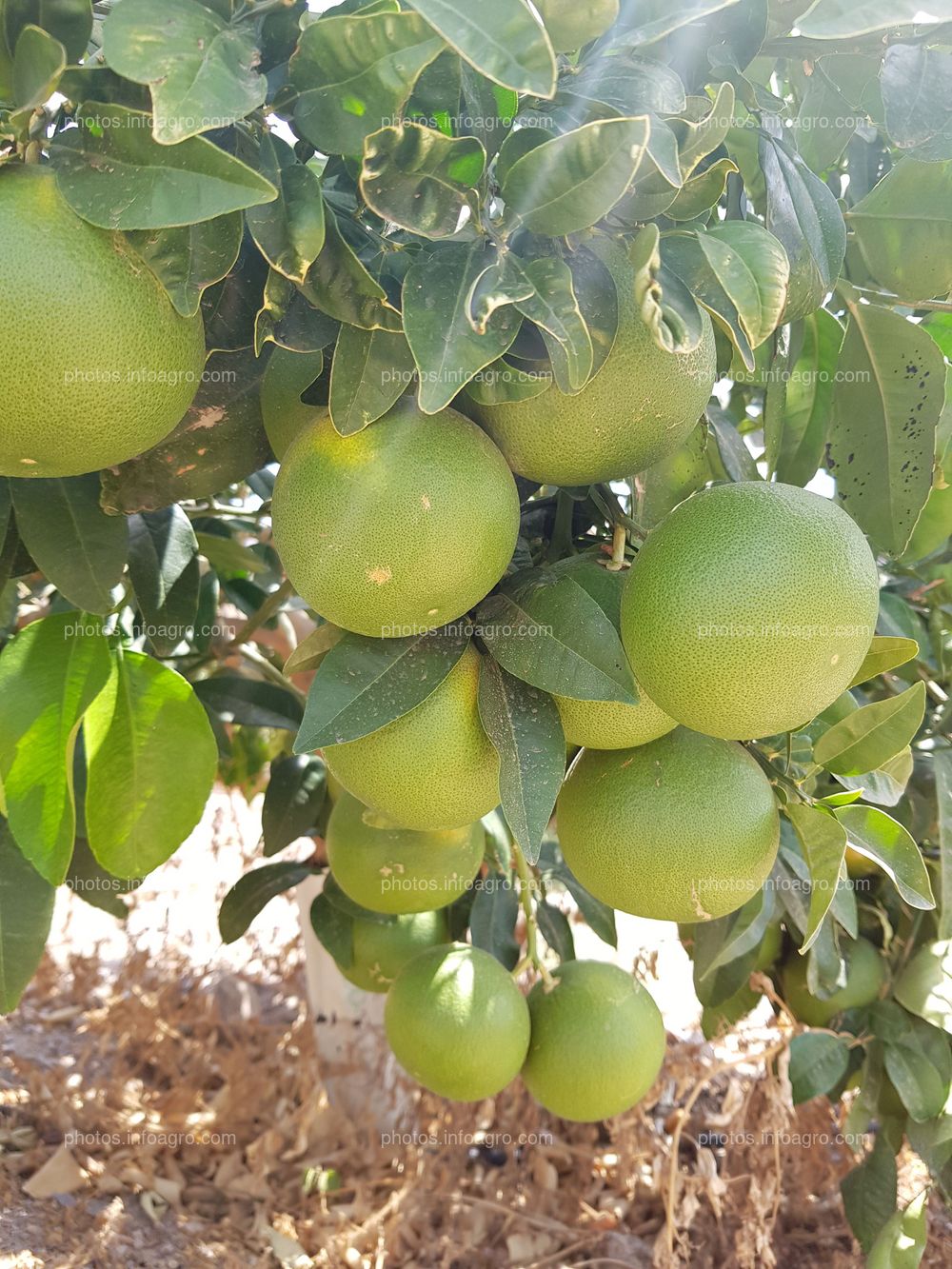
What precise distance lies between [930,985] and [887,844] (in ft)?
2.20

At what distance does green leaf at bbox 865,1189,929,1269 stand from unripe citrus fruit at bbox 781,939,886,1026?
253 millimetres

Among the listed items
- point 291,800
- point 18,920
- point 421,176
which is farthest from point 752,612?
point 291,800

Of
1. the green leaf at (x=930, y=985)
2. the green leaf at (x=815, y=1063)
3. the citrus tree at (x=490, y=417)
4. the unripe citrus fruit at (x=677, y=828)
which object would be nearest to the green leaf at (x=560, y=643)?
the citrus tree at (x=490, y=417)

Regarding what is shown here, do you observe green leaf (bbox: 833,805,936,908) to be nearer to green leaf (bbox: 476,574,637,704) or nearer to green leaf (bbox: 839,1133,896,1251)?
green leaf (bbox: 476,574,637,704)

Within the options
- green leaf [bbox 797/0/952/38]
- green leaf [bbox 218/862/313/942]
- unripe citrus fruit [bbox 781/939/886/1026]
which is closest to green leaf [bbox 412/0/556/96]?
green leaf [bbox 797/0/952/38]

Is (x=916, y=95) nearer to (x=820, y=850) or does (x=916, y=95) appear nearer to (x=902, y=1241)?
(x=820, y=850)

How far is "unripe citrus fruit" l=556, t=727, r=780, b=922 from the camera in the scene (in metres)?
0.79

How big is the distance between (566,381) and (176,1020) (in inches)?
83.5

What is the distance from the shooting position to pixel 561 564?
82cm

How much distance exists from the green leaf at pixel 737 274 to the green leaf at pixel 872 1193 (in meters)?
1.30

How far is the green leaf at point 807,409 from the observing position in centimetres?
100

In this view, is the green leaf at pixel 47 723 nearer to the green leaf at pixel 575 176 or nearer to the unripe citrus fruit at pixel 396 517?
the unripe citrus fruit at pixel 396 517

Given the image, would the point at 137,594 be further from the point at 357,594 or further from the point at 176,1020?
the point at 176,1020

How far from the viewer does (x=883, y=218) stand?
2.90 feet
